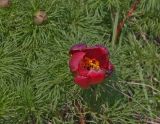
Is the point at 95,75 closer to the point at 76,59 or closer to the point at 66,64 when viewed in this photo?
the point at 76,59

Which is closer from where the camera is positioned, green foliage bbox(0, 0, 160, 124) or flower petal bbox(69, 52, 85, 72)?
flower petal bbox(69, 52, 85, 72)

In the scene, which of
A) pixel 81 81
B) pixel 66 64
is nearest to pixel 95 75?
pixel 81 81

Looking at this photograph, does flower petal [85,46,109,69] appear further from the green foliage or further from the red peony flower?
the green foliage

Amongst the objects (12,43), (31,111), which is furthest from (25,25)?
(31,111)

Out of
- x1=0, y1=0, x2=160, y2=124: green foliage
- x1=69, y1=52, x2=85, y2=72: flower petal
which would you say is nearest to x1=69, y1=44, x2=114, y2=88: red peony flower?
x1=69, y1=52, x2=85, y2=72: flower petal

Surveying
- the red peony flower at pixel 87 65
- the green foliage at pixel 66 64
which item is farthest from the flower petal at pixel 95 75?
the green foliage at pixel 66 64

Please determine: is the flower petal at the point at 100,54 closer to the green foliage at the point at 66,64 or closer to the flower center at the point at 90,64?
the flower center at the point at 90,64

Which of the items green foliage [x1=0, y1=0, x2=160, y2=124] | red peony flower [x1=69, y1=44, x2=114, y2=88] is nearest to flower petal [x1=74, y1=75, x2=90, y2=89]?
red peony flower [x1=69, y1=44, x2=114, y2=88]

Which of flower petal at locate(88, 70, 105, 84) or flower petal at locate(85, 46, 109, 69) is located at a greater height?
flower petal at locate(85, 46, 109, 69)

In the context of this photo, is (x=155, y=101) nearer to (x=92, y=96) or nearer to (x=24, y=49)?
(x=92, y=96)
